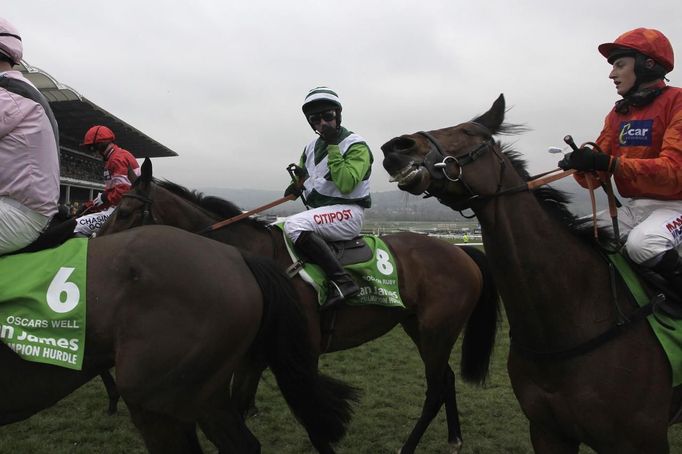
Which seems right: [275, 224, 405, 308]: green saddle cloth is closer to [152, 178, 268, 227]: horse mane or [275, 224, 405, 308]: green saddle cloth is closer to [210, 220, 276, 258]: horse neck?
[210, 220, 276, 258]: horse neck

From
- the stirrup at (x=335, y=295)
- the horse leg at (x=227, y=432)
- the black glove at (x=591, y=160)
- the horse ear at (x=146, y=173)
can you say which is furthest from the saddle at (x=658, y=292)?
the horse ear at (x=146, y=173)

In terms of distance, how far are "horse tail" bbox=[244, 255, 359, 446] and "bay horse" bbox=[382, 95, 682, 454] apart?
0.90m

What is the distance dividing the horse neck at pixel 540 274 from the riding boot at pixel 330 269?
1391 millimetres

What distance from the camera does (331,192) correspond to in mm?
3740

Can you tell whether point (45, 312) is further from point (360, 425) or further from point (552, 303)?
point (360, 425)

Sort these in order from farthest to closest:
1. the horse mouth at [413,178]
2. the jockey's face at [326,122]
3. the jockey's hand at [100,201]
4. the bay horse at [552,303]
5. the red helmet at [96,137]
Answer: the red helmet at [96,137] < the jockey's hand at [100,201] < the jockey's face at [326,122] < the bay horse at [552,303] < the horse mouth at [413,178]

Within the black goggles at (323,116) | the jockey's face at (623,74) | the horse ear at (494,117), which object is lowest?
the horse ear at (494,117)

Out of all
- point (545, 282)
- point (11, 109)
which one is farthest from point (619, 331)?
point (11, 109)

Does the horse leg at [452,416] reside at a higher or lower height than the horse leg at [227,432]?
lower

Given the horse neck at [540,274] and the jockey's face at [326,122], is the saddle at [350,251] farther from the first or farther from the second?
the horse neck at [540,274]

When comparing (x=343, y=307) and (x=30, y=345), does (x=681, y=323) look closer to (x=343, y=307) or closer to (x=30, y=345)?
(x=343, y=307)

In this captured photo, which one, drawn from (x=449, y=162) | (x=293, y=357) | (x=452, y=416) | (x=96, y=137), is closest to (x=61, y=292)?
(x=293, y=357)

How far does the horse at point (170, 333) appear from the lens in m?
1.98

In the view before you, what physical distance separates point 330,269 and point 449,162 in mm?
1636
